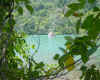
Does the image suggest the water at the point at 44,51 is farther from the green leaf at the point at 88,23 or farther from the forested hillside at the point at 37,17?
the green leaf at the point at 88,23

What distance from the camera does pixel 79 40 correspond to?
48 cm

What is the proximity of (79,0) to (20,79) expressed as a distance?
32cm

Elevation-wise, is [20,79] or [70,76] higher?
[20,79]

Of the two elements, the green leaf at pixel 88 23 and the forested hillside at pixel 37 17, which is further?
the forested hillside at pixel 37 17

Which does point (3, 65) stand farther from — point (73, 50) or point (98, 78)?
point (98, 78)

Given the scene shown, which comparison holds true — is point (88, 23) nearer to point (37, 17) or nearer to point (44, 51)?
point (37, 17)

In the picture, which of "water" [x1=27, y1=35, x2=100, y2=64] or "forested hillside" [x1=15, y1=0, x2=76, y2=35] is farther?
"water" [x1=27, y1=35, x2=100, y2=64]

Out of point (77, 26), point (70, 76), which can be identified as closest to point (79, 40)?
point (77, 26)

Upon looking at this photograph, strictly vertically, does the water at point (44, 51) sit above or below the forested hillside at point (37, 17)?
below

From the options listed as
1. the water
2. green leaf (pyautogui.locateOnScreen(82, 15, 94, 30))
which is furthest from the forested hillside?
green leaf (pyautogui.locateOnScreen(82, 15, 94, 30))

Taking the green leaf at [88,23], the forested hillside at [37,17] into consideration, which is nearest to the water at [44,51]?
the forested hillside at [37,17]

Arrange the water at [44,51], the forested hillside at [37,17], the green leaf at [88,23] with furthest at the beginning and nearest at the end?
the water at [44,51] → the forested hillside at [37,17] → the green leaf at [88,23]

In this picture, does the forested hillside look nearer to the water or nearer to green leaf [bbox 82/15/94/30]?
the water

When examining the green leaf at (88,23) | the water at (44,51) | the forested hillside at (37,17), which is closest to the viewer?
the green leaf at (88,23)
